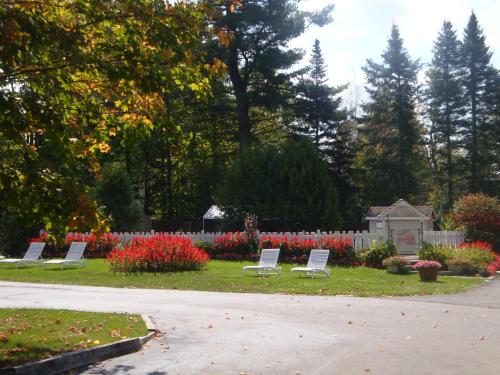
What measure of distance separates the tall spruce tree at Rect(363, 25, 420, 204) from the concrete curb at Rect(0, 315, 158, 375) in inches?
1812

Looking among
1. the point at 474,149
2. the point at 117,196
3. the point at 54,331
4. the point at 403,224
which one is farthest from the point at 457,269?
the point at 474,149

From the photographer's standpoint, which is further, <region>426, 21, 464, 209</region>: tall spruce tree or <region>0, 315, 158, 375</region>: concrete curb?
<region>426, 21, 464, 209</region>: tall spruce tree

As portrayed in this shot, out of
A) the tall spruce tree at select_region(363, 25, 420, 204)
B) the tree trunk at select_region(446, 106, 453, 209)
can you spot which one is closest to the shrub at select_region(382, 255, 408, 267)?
the tall spruce tree at select_region(363, 25, 420, 204)

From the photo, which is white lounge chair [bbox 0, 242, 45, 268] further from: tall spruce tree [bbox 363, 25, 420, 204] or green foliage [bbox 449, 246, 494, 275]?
tall spruce tree [bbox 363, 25, 420, 204]

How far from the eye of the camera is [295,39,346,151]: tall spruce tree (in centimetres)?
4734

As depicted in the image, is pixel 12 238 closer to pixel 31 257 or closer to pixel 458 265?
pixel 31 257

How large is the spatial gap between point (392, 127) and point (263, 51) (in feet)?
58.5

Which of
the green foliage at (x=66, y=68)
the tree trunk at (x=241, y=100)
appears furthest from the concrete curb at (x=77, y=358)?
the tree trunk at (x=241, y=100)

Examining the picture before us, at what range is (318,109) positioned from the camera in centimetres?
4831

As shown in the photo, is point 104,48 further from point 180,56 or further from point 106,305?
point 106,305

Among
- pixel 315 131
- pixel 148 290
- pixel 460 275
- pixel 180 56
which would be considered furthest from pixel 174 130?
pixel 315 131

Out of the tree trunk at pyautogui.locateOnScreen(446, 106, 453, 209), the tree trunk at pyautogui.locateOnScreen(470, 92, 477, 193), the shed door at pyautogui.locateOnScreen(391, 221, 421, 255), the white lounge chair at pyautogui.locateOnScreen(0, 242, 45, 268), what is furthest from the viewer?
the tree trunk at pyautogui.locateOnScreen(446, 106, 453, 209)

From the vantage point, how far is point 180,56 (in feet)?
28.7

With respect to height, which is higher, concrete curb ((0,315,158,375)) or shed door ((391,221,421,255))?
shed door ((391,221,421,255))
